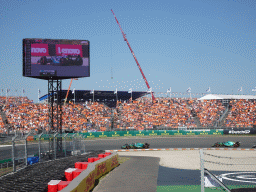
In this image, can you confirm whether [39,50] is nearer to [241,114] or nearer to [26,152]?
[26,152]

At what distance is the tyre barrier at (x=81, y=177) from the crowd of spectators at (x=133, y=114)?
126 feet

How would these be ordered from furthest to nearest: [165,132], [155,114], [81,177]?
[155,114] → [165,132] → [81,177]

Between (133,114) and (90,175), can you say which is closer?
(90,175)

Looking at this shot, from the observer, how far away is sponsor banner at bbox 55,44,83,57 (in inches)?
963

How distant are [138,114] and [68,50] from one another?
1572 inches

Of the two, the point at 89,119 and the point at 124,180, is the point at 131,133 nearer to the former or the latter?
the point at 89,119

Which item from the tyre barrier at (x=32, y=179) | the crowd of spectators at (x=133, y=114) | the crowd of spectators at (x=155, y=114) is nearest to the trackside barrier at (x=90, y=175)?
the tyre barrier at (x=32, y=179)

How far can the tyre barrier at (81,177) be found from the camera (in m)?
9.81

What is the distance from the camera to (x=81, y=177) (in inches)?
445

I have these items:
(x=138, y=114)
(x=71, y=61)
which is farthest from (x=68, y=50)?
(x=138, y=114)

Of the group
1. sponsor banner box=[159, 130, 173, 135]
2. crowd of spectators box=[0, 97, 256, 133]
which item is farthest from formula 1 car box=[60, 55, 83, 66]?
sponsor banner box=[159, 130, 173, 135]

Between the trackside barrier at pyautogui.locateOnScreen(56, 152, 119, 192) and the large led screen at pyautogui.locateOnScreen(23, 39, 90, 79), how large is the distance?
319 inches

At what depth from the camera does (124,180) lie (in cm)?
1512

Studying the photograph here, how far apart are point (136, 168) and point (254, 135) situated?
124 ft
